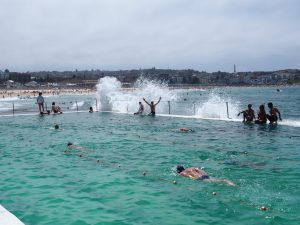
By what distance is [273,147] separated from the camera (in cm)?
1747

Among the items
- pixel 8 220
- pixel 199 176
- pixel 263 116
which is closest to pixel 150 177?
pixel 199 176

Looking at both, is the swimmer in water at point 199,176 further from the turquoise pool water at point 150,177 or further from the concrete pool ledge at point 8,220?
the concrete pool ledge at point 8,220

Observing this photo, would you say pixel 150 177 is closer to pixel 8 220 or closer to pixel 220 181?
pixel 220 181

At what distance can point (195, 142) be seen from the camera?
1938 cm

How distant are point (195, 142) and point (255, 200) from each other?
946 cm

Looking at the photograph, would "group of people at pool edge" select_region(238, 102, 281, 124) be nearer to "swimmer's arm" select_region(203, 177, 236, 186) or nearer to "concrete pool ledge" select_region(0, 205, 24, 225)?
"swimmer's arm" select_region(203, 177, 236, 186)

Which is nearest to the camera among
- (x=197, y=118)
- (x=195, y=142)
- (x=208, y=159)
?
(x=208, y=159)

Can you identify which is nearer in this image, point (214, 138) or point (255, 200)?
point (255, 200)

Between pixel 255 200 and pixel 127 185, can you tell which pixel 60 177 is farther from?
pixel 255 200

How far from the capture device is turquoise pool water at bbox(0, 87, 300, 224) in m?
9.28

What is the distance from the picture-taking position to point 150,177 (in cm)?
1270

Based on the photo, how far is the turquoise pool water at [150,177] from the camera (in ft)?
30.5

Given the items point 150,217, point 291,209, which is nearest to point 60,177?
point 150,217

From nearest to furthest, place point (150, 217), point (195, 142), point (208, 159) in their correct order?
1. point (150, 217)
2. point (208, 159)
3. point (195, 142)
